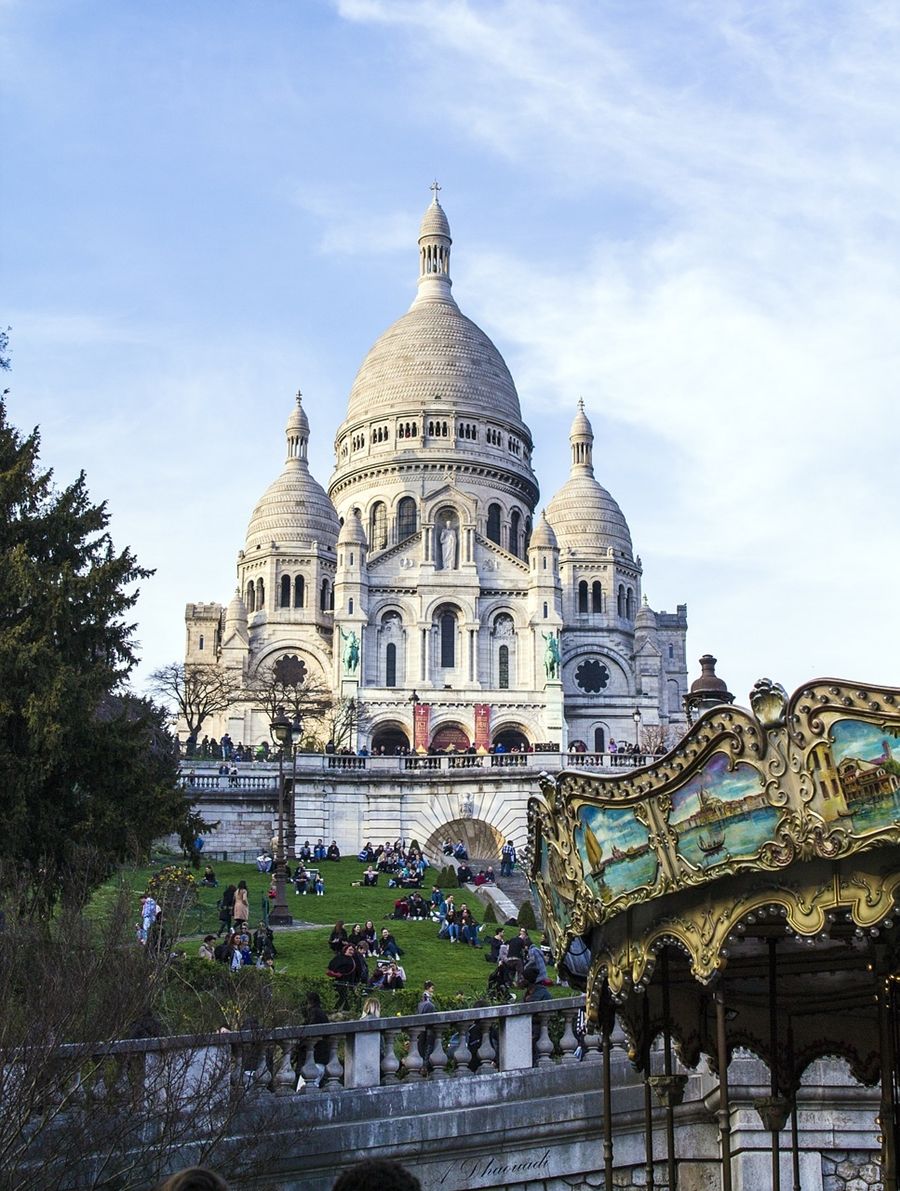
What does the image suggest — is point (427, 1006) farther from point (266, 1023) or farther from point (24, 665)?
point (24, 665)

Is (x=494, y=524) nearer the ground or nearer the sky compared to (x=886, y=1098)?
nearer the sky

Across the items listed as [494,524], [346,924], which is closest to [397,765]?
[346,924]

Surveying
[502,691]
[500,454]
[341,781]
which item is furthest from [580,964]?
[500,454]

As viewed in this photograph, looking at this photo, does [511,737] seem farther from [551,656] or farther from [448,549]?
[448,549]

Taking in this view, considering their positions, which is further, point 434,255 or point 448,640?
point 434,255

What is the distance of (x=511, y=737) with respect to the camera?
6456 cm

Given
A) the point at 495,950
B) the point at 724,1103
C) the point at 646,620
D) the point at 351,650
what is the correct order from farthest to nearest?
the point at 646,620 → the point at 351,650 → the point at 495,950 → the point at 724,1103

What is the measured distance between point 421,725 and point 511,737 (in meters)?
3.91

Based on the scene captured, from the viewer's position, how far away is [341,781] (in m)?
42.6

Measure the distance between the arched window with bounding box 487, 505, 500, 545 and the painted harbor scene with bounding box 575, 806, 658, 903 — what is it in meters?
64.8

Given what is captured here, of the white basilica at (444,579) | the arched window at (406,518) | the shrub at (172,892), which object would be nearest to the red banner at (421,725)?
the white basilica at (444,579)

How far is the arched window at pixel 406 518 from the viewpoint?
248ft

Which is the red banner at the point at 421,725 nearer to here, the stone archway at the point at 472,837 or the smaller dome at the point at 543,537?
the smaller dome at the point at 543,537

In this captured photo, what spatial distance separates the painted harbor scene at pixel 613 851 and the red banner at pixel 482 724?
2012 inches
